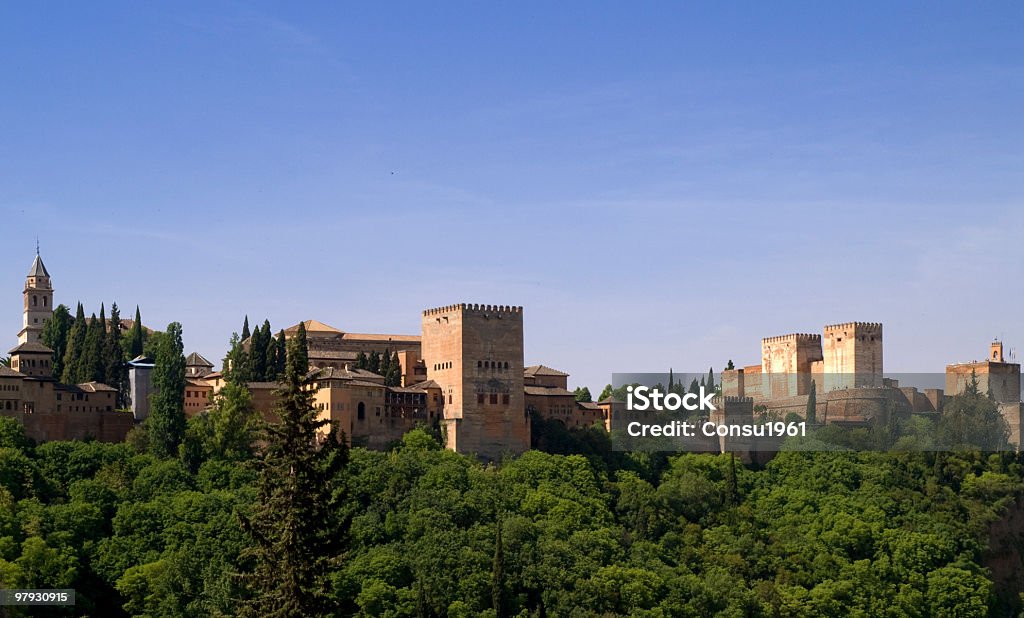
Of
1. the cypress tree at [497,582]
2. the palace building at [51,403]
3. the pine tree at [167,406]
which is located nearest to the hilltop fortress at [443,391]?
the palace building at [51,403]

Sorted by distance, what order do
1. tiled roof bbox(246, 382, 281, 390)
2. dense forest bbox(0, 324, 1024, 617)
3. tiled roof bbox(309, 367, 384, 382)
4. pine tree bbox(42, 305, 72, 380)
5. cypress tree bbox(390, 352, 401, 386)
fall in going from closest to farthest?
dense forest bbox(0, 324, 1024, 617)
tiled roof bbox(309, 367, 384, 382)
tiled roof bbox(246, 382, 281, 390)
cypress tree bbox(390, 352, 401, 386)
pine tree bbox(42, 305, 72, 380)

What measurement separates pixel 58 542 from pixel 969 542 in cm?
3715

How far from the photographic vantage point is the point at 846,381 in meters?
85.0

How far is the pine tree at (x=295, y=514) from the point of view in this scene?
88.3 feet

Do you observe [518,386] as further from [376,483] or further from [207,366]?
[207,366]

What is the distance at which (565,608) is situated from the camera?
197 ft

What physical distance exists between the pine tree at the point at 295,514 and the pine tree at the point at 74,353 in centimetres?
4516

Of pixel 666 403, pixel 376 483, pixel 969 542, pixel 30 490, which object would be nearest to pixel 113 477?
pixel 30 490

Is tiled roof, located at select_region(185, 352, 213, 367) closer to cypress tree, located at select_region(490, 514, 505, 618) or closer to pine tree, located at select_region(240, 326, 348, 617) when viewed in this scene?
cypress tree, located at select_region(490, 514, 505, 618)

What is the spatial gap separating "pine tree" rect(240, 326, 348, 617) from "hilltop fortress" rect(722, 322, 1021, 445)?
5656cm

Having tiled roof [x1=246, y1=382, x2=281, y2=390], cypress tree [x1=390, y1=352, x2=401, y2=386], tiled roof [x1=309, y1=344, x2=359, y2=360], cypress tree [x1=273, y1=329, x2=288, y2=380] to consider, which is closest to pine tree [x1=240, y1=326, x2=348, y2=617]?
tiled roof [x1=246, y1=382, x2=281, y2=390]

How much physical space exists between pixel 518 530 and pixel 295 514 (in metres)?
36.7

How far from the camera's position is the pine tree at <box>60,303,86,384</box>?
232ft

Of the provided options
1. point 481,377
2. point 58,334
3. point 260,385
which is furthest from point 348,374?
point 58,334
